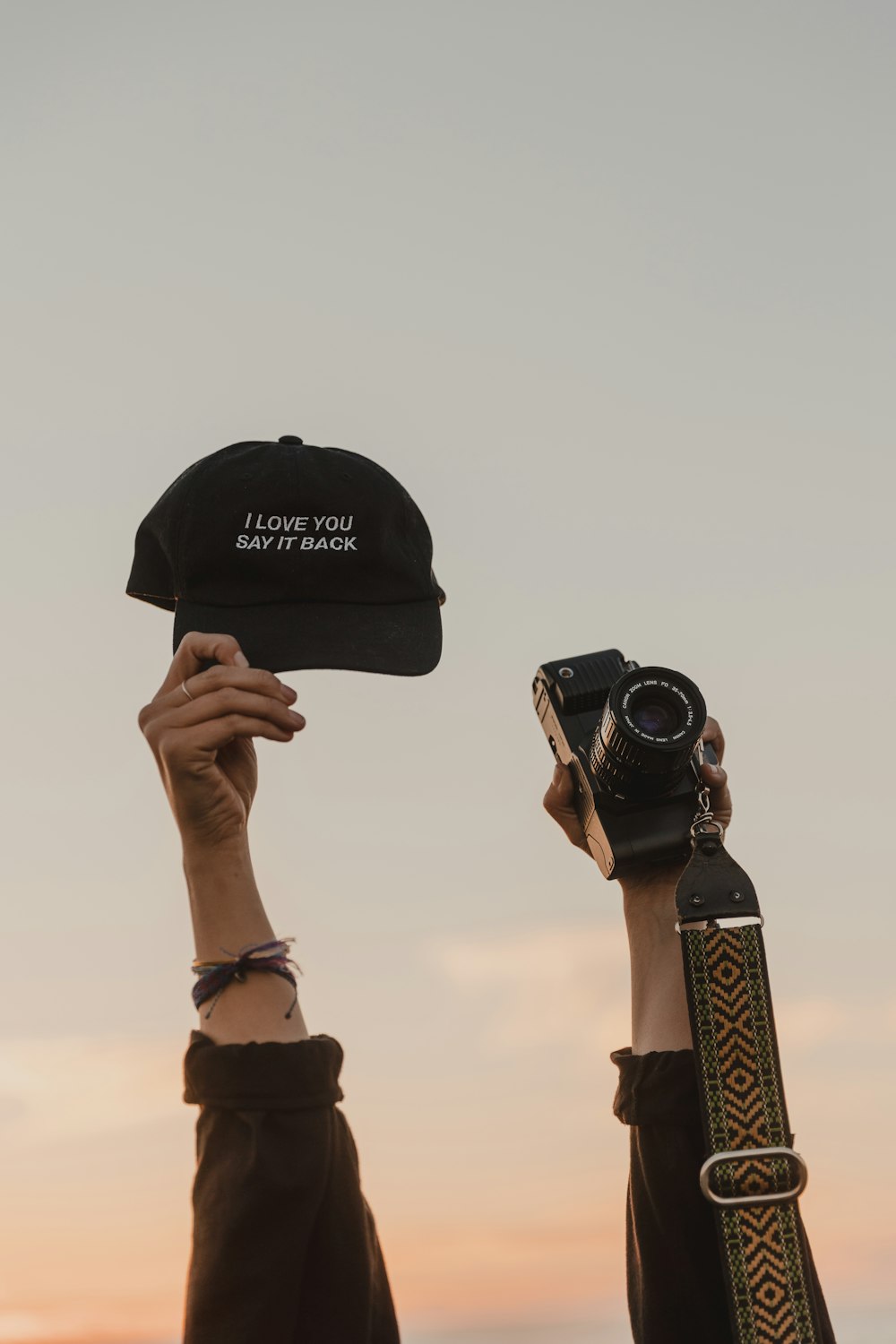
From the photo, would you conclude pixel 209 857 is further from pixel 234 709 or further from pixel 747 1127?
pixel 747 1127

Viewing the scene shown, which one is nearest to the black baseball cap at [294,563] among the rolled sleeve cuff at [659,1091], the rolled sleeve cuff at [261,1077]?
the rolled sleeve cuff at [261,1077]

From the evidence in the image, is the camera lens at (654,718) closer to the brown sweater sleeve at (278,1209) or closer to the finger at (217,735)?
the finger at (217,735)

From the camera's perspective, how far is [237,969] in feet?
8.16

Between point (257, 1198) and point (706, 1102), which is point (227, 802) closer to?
point (257, 1198)

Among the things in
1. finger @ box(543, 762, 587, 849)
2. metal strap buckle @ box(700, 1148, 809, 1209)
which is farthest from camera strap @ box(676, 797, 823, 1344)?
finger @ box(543, 762, 587, 849)

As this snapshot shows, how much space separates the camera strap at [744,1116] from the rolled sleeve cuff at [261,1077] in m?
0.72

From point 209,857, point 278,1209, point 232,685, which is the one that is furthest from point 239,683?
point 278,1209

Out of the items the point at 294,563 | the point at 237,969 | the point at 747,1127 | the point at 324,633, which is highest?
the point at 294,563

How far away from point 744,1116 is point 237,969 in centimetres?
96

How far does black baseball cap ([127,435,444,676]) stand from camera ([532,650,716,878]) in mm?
443

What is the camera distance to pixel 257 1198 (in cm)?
224

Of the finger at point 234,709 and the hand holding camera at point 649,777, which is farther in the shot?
the hand holding camera at point 649,777

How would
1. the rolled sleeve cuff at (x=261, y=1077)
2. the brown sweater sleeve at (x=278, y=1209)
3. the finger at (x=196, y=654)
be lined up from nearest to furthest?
the brown sweater sleeve at (x=278, y=1209)
the rolled sleeve cuff at (x=261, y=1077)
the finger at (x=196, y=654)

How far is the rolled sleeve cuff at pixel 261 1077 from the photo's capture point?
233cm
